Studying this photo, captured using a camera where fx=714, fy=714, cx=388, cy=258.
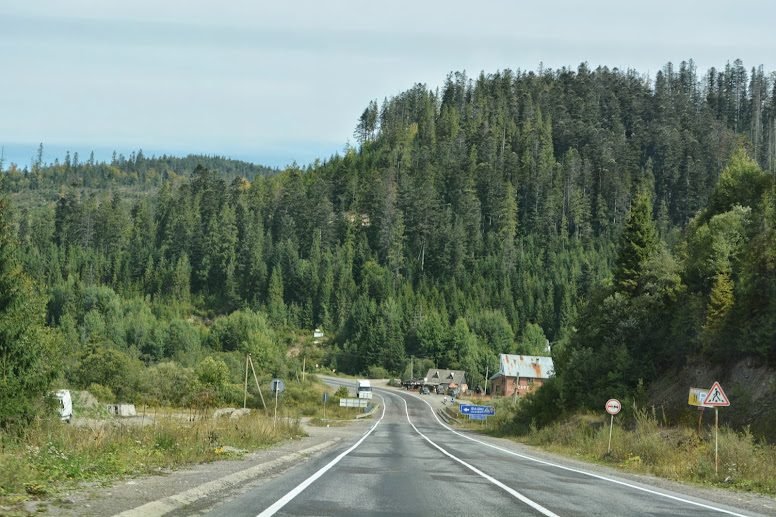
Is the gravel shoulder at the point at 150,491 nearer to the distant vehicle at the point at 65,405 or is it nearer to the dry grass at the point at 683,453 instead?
the dry grass at the point at 683,453

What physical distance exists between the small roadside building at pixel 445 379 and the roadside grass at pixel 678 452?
88.9 m

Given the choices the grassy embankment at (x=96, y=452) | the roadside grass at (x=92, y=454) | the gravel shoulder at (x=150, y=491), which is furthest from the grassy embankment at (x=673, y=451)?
the roadside grass at (x=92, y=454)

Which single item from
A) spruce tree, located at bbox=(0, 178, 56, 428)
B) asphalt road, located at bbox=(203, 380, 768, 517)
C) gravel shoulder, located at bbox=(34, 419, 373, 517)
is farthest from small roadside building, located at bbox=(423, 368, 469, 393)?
gravel shoulder, located at bbox=(34, 419, 373, 517)

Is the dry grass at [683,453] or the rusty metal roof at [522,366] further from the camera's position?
the rusty metal roof at [522,366]

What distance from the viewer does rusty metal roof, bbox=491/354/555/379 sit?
114625 mm

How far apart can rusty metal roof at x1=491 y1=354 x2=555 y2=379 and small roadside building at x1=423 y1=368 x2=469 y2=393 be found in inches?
653

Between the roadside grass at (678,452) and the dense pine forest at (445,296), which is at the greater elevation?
the dense pine forest at (445,296)


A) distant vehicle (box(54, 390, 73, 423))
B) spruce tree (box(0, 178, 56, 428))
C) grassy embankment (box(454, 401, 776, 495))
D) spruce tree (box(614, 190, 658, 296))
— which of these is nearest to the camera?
grassy embankment (box(454, 401, 776, 495))

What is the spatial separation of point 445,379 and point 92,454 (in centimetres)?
12283

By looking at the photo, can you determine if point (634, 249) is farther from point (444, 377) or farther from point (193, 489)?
point (444, 377)

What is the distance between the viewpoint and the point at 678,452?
2677 cm

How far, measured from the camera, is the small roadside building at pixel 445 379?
5192 inches

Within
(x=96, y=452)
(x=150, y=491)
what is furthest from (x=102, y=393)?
(x=150, y=491)

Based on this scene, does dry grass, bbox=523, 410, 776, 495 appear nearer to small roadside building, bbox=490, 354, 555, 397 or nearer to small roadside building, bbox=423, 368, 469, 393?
small roadside building, bbox=490, 354, 555, 397
